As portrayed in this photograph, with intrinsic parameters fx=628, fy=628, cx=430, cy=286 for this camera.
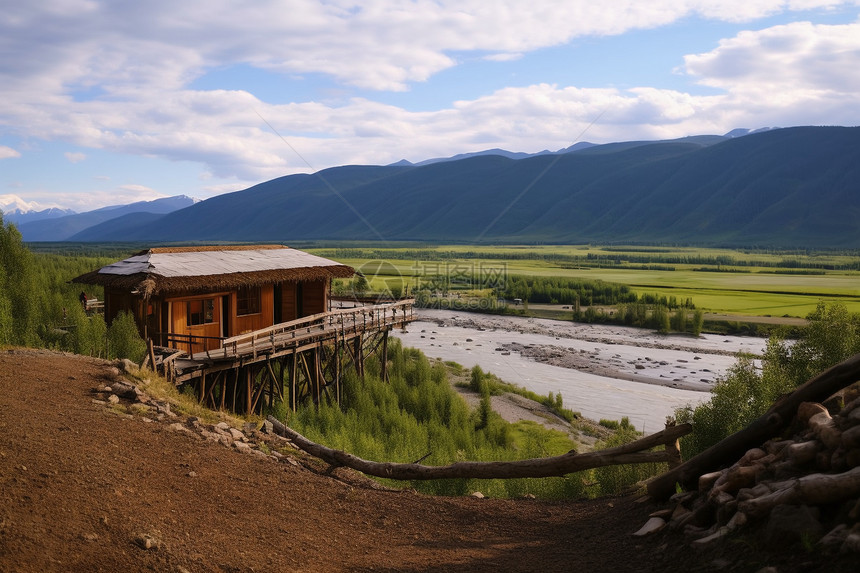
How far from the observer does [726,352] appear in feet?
136

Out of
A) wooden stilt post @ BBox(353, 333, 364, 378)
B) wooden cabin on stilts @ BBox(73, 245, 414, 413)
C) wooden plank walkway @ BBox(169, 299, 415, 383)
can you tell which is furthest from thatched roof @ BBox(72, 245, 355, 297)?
wooden stilt post @ BBox(353, 333, 364, 378)

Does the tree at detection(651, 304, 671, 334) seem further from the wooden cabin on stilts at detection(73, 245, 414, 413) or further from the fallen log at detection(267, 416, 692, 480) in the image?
the fallen log at detection(267, 416, 692, 480)

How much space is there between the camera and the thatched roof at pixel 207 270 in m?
18.4

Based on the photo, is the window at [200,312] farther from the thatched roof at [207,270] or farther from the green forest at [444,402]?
the green forest at [444,402]

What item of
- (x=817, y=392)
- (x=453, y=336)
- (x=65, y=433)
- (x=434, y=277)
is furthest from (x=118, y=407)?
(x=434, y=277)

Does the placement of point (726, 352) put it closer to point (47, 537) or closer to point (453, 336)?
point (453, 336)

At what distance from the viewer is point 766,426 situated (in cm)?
752

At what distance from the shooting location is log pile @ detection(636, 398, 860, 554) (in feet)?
18.3

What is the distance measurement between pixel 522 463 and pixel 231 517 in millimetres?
4403

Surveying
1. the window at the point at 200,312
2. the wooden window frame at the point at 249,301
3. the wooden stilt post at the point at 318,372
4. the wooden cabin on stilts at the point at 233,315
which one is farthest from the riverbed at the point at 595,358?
the window at the point at 200,312

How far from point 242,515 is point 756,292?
71.6m

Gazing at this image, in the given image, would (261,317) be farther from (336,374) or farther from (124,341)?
(124,341)

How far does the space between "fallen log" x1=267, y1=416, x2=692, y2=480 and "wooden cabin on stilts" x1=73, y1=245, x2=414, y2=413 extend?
271 inches

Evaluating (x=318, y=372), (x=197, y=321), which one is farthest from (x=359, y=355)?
(x=197, y=321)
